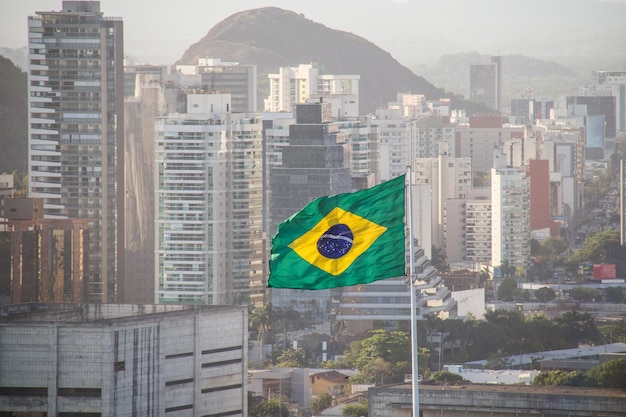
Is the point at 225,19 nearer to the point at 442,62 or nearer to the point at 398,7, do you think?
the point at 398,7

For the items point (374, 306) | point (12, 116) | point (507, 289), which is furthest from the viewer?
point (12, 116)

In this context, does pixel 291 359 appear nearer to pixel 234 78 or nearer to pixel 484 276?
pixel 484 276

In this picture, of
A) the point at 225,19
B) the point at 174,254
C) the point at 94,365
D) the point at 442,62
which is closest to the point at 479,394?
the point at 94,365

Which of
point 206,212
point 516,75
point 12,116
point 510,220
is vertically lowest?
point 510,220

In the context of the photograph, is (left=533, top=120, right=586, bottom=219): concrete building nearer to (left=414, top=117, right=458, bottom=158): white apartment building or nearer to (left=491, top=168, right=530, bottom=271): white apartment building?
(left=414, top=117, right=458, bottom=158): white apartment building

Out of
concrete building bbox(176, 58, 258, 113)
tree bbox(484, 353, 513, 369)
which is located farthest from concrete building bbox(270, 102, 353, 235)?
concrete building bbox(176, 58, 258, 113)

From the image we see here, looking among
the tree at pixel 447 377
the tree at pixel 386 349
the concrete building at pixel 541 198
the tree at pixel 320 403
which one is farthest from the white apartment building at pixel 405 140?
the tree at pixel 447 377

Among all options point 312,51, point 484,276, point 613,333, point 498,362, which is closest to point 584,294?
point 484,276
